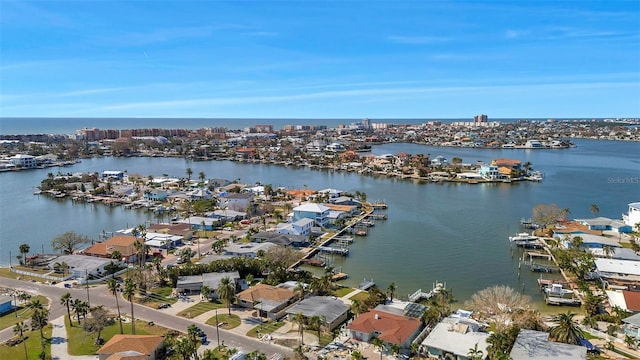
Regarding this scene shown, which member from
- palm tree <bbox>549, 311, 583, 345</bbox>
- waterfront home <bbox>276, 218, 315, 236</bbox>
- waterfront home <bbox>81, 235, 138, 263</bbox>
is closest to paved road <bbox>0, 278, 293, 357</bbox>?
waterfront home <bbox>81, 235, 138, 263</bbox>

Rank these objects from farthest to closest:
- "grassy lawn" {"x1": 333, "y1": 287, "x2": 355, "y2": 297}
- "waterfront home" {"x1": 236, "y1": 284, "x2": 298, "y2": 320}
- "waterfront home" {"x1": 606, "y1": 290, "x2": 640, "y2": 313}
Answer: "grassy lawn" {"x1": 333, "y1": 287, "x2": 355, "y2": 297} → "waterfront home" {"x1": 236, "y1": 284, "x2": 298, "y2": 320} → "waterfront home" {"x1": 606, "y1": 290, "x2": 640, "y2": 313}

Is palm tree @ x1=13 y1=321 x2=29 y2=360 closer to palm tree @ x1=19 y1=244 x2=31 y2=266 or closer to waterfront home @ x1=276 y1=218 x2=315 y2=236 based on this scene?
palm tree @ x1=19 y1=244 x2=31 y2=266

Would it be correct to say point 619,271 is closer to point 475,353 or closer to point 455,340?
point 455,340

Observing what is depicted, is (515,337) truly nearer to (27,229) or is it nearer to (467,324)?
(467,324)

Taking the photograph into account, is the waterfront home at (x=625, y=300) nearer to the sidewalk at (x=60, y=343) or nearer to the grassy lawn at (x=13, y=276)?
the sidewalk at (x=60, y=343)

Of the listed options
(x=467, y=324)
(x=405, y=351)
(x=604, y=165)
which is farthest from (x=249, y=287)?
(x=604, y=165)

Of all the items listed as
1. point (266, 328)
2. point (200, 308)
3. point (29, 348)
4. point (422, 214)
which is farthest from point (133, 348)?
point (422, 214)
